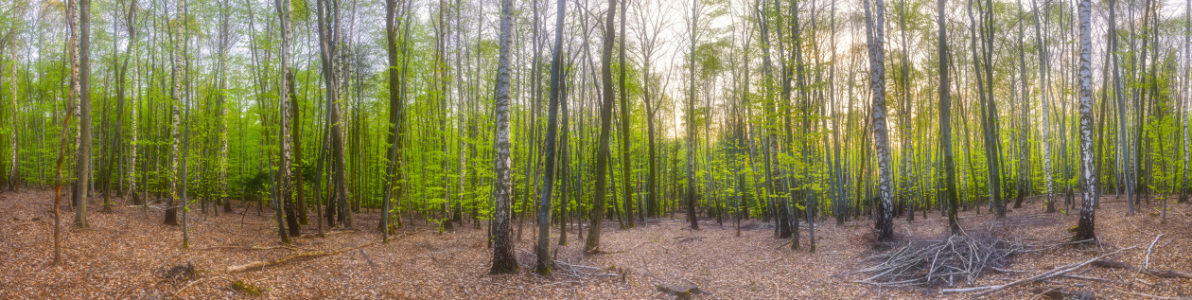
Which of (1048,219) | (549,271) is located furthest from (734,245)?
(1048,219)

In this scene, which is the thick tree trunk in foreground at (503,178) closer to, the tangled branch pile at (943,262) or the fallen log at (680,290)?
the fallen log at (680,290)

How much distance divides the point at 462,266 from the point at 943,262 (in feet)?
25.6

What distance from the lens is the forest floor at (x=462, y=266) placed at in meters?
5.98

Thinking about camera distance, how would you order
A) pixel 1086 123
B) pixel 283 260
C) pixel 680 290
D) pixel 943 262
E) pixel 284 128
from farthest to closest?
pixel 284 128, pixel 283 260, pixel 1086 123, pixel 943 262, pixel 680 290

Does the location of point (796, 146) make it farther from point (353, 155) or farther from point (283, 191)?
point (353, 155)

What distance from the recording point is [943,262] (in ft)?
24.4

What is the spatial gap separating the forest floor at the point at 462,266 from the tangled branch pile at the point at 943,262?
0.25 metres

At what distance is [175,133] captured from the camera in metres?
11.1

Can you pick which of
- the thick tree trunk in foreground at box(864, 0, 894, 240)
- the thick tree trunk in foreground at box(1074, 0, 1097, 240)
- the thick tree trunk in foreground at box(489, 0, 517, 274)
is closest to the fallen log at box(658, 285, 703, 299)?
the thick tree trunk in foreground at box(489, 0, 517, 274)

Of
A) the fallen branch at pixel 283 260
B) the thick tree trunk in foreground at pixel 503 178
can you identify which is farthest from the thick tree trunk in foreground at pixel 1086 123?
the fallen branch at pixel 283 260

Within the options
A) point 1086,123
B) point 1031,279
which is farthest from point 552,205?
point 1086,123

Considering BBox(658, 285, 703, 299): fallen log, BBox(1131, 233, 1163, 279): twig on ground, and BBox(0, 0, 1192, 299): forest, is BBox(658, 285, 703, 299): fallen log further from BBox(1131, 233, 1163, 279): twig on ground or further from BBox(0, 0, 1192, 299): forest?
BBox(1131, 233, 1163, 279): twig on ground

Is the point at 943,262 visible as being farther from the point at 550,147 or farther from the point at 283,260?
the point at 283,260

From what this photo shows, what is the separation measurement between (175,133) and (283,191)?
2.92 m
